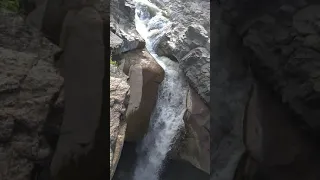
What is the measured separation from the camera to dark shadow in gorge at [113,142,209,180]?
6.23m

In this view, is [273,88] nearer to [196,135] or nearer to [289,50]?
[289,50]

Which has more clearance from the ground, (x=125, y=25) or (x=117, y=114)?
(x=125, y=25)

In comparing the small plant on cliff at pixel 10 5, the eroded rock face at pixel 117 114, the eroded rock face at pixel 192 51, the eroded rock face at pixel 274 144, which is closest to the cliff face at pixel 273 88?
the eroded rock face at pixel 274 144

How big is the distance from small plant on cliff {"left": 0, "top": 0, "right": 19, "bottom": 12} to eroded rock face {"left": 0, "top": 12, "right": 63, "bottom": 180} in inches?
0.9

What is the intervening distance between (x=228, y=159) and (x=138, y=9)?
6.75m

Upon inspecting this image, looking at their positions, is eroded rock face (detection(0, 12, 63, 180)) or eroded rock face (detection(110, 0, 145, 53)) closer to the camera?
eroded rock face (detection(0, 12, 63, 180))

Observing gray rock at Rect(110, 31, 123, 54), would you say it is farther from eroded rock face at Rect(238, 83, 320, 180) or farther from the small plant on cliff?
→ eroded rock face at Rect(238, 83, 320, 180)

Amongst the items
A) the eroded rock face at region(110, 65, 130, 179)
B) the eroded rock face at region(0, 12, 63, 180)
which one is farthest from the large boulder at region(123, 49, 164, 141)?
the eroded rock face at region(0, 12, 63, 180)

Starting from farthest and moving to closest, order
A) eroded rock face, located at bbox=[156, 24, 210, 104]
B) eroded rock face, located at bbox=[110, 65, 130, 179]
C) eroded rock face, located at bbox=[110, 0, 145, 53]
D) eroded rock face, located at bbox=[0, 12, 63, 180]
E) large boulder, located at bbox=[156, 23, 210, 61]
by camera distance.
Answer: large boulder, located at bbox=[156, 23, 210, 61] < eroded rock face, located at bbox=[156, 24, 210, 104] < eroded rock face, located at bbox=[110, 0, 145, 53] < eroded rock face, located at bbox=[110, 65, 130, 179] < eroded rock face, located at bbox=[0, 12, 63, 180]

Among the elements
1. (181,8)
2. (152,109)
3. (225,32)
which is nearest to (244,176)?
(225,32)

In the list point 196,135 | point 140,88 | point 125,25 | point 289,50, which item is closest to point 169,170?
point 196,135

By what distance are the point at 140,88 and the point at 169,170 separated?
6.03 ft

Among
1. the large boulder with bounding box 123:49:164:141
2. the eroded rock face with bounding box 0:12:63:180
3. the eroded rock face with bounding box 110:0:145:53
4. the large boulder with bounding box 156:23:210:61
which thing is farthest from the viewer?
the large boulder with bounding box 156:23:210:61

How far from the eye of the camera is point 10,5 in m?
1.16
